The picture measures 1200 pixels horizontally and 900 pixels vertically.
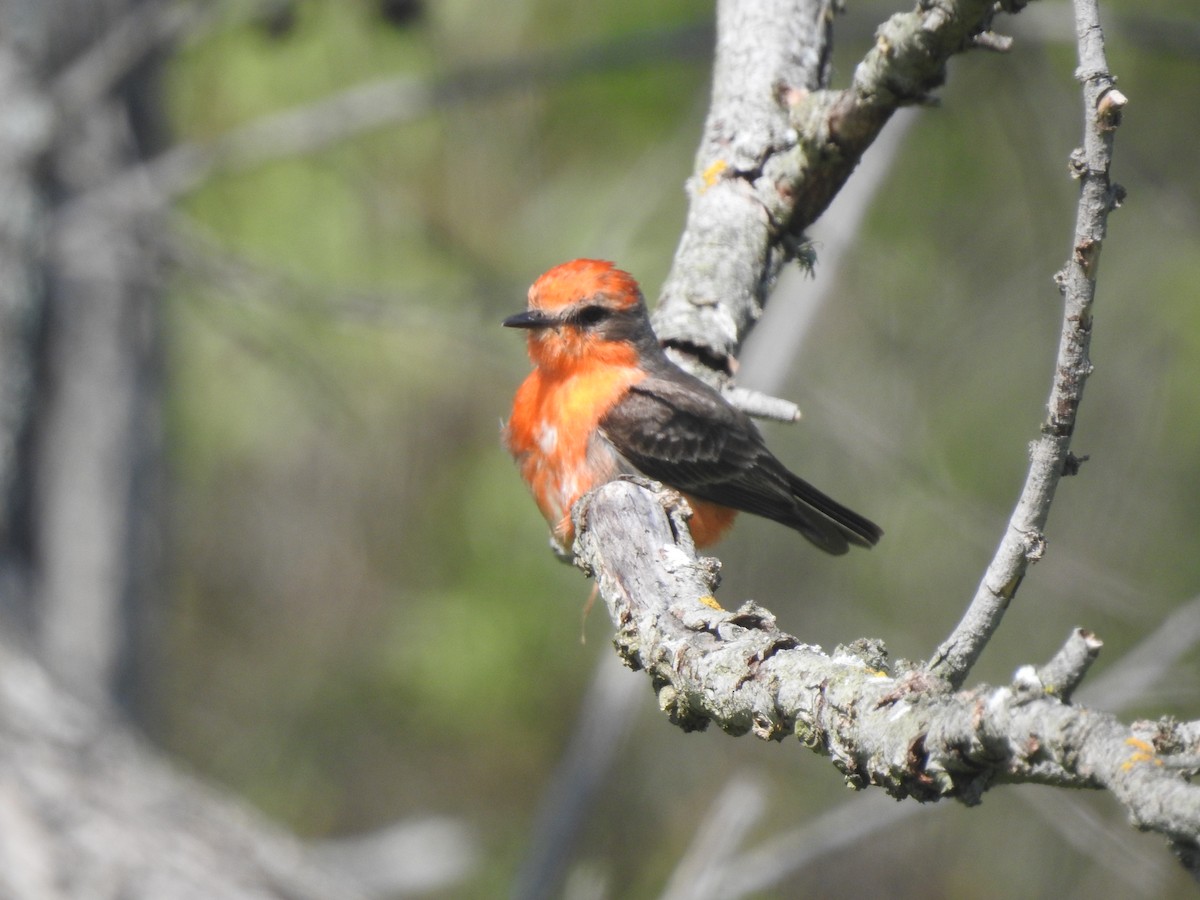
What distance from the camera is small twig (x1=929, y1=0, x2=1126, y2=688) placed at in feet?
5.45

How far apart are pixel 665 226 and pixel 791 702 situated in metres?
6.41

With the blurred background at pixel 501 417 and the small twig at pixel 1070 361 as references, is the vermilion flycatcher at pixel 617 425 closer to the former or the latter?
the blurred background at pixel 501 417

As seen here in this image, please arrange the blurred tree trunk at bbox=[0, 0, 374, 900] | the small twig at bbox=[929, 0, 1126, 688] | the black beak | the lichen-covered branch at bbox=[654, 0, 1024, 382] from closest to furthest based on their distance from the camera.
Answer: the small twig at bbox=[929, 0, 1126, 688]
the lichen-covered branch at bbox=[654, 0, 1024, 382]
the black beak
the blurred tree trunk at bbox=[0, 0, 374, 900]

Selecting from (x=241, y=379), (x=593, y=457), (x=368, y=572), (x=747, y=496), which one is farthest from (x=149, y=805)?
(x=241, y=379)

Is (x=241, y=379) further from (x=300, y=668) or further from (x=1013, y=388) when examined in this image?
(x=1013, y=388)

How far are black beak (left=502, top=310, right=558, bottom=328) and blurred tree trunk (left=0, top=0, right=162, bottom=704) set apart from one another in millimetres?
2139

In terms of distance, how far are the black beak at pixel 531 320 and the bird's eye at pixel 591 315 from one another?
0.09 meters

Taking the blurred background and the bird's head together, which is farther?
the blurred background

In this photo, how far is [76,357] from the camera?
6.68 meters

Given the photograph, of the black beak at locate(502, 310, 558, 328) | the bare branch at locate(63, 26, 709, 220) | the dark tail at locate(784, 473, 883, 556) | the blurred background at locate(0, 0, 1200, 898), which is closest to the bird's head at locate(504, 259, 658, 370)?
the black beak at locate(502, 310, 558, 328)

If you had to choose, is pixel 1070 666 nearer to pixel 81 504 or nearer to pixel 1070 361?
pixel 1070 361

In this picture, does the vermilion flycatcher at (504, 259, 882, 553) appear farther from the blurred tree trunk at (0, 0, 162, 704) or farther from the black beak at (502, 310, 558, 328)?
the blurred tree trunk at (0, 0, 162, 704)

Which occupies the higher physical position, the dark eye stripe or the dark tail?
the dark eye stripe

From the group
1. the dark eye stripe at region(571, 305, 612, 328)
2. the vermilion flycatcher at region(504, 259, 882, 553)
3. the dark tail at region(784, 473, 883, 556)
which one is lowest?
the dark tail at region(784, 473, 883, 556)
